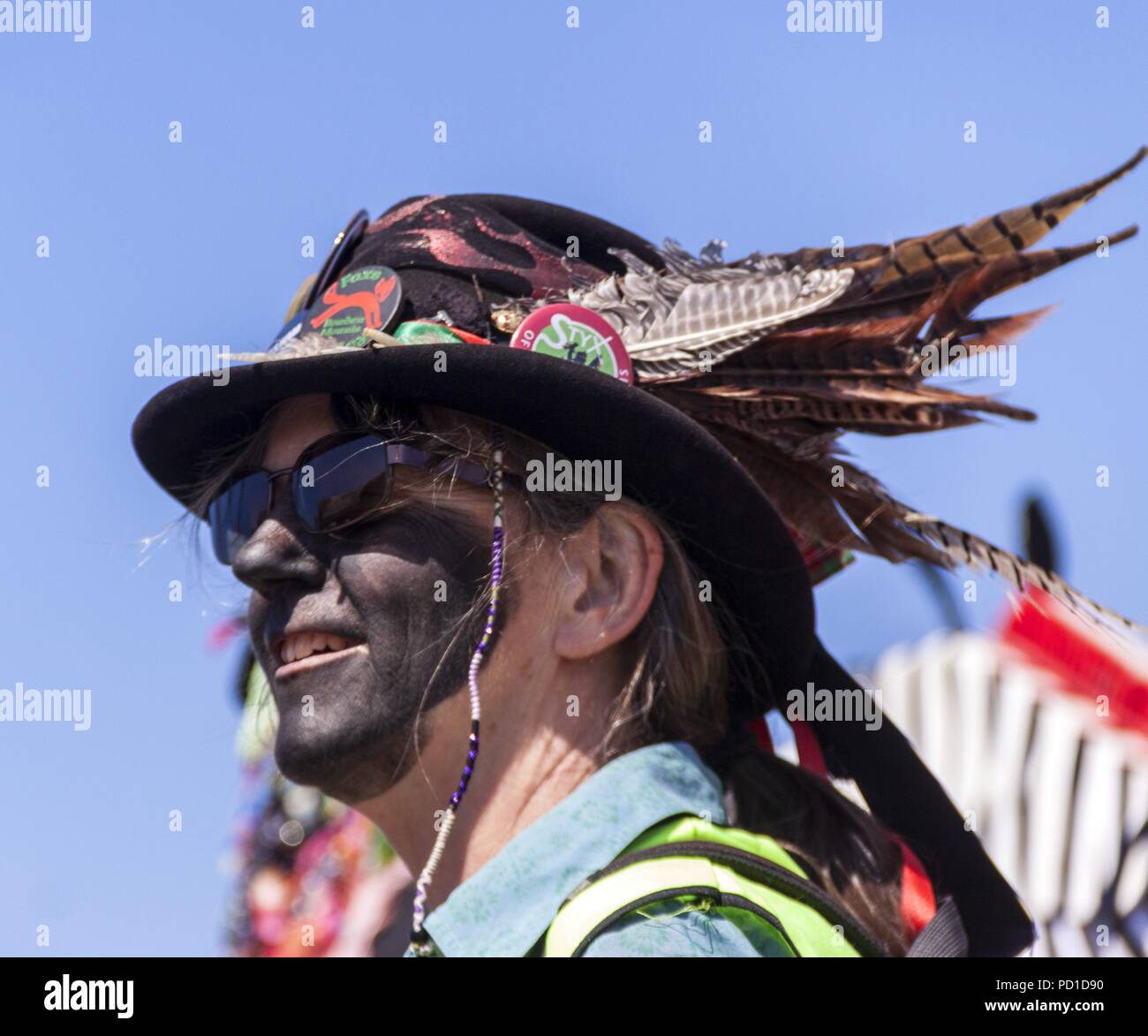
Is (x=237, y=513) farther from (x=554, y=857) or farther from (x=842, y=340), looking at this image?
(x=842, y=340)

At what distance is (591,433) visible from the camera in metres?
3.20

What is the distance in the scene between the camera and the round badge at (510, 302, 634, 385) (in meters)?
3.22

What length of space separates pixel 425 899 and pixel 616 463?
0.94 meters

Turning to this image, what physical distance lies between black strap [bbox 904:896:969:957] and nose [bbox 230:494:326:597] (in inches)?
53.3

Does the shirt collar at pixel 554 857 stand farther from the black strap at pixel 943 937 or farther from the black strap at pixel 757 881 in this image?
the black strap at pixel 943 937

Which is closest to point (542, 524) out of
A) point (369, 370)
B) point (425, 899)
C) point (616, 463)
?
point (616, 463)

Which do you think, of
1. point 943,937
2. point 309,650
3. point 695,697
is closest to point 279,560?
point 309,650

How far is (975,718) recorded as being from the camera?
9906 millimetres

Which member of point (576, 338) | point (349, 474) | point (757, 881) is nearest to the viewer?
point (757, 881)

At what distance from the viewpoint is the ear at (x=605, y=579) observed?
327 cm

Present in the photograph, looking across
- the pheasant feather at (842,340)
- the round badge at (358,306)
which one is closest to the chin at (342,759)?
the round badge at (358,306)

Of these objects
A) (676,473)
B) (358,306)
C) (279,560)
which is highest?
(358,306)

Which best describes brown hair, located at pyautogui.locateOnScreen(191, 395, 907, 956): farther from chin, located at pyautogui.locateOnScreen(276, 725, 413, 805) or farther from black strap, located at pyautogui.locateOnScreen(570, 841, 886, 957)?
chin, located at pyautogui.locateOnScreen(276, 725, 413, 805)

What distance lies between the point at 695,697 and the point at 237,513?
1025 millimetres
